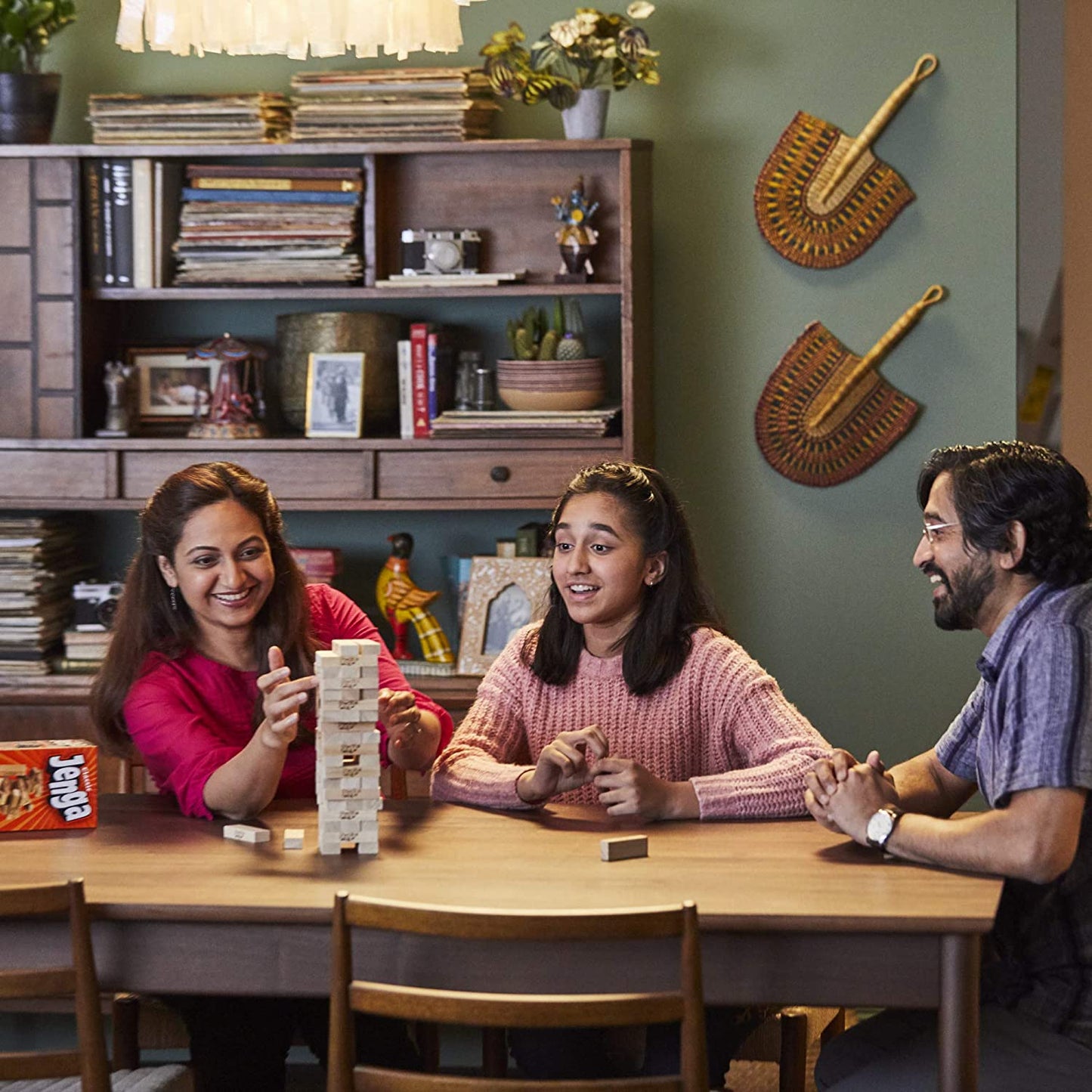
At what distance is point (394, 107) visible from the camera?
370cm

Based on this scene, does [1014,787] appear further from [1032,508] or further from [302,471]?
[302,471]

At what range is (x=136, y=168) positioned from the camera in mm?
3787

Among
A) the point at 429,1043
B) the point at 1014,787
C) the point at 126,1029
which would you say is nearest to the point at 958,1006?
the point at 1014,787

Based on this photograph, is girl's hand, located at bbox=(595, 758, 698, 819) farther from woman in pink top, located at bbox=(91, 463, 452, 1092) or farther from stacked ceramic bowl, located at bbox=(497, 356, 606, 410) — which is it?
stacked ceramic bowl, located at bbox=(497, 356, 606, 410)

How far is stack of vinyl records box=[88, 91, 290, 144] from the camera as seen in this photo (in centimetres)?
376

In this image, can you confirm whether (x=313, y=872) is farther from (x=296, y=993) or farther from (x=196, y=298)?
(x=196, y=298)

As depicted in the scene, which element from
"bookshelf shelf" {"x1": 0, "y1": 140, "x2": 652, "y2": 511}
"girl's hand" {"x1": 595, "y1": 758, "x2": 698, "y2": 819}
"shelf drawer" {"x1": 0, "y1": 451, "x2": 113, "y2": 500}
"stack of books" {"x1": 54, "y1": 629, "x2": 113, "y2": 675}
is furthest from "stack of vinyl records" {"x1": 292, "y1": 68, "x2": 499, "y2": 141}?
"girl's hand" {"x1": 595, "y1": 758, "x2": 698, "y2": 819}

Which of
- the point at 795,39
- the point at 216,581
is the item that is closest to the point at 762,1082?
the point at 216,581

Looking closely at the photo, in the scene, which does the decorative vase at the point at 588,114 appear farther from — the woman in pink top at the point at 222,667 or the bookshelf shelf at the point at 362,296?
the woman in pink top at the point at 222,667

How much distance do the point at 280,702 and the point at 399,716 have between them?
0.32 metres

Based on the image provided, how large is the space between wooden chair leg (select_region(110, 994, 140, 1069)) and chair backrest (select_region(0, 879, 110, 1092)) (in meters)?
0.62

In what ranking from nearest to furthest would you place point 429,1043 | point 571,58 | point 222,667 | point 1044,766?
point 1044,766, point 222,667, point 429,1043, point 571,58

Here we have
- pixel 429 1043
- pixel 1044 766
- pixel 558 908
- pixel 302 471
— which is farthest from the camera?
pixel 302 471

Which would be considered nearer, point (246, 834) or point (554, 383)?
point (246, 834)
